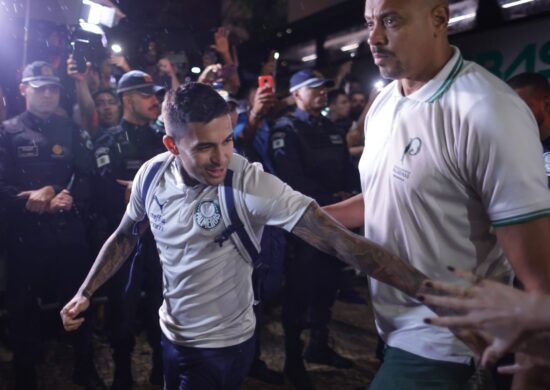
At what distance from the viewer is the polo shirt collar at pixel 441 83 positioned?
188cm

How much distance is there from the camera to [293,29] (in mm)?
11133

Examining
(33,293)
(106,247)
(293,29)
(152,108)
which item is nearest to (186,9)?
(293,29)

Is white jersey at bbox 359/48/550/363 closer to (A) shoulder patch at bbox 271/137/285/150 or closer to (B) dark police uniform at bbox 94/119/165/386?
(B) dark police uniform at bbox 94/119/165/386

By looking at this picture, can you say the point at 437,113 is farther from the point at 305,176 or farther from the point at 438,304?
the point at 305,176

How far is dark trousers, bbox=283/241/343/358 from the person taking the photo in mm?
5000

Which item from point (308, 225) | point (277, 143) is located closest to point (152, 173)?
point (308, 225)

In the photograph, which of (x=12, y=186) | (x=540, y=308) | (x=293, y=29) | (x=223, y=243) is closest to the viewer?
(x=540, y=308)

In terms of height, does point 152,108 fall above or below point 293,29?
below

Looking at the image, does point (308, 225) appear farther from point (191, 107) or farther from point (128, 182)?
point (128, 182)

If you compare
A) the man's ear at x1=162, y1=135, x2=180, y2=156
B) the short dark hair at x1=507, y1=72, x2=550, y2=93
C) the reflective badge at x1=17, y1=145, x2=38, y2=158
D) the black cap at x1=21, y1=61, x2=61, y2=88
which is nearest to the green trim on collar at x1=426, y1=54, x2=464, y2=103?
the man's ear at x1=162, y1=135, x2=180, y2=156

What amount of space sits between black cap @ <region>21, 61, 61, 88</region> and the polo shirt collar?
3904mm

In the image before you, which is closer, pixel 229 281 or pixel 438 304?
pixel 438 304

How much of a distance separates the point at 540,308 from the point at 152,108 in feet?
14.1

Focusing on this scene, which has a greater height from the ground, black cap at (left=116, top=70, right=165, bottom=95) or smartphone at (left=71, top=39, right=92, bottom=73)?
smartphone at (left=71, top=39, right=92, bottom=73)
